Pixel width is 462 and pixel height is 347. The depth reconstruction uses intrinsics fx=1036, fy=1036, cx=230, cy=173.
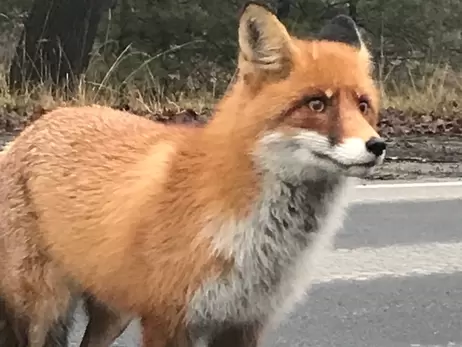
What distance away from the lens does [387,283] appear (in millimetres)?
6113

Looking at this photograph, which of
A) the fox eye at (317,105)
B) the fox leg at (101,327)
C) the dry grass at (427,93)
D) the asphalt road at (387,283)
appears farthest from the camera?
the dry grass at (427,93)

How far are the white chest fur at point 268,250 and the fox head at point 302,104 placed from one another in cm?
13

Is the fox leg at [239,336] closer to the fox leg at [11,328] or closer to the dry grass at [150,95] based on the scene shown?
the fox leg at [11,328]

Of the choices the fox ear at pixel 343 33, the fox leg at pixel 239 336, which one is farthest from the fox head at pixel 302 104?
the fox leg at pixel 239 336

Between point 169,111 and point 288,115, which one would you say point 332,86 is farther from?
point 169,111

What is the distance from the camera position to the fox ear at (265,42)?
379 cm

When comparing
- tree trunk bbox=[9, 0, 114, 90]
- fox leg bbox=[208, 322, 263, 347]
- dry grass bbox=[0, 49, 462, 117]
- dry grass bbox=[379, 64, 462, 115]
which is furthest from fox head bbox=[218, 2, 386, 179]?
tree trunk bbox=[9, 0, 114, 90]

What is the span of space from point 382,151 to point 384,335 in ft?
6.66

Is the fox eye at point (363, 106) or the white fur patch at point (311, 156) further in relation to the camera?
the fox eye at point (363, 106)

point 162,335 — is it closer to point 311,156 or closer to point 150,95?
point 311,156

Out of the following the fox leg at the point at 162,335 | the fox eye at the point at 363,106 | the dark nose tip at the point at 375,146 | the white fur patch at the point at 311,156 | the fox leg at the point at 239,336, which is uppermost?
the fox eye at the point at 363,106

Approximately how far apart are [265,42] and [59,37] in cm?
995

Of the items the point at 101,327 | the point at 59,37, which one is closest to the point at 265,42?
the point at 101,327

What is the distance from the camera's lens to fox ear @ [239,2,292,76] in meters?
3.79
